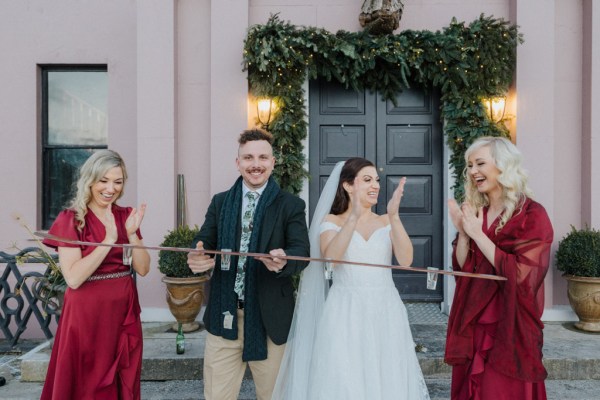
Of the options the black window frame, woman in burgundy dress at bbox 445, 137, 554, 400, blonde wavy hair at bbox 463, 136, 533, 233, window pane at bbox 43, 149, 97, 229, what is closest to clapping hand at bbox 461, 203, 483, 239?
woman in burgundy dress at bbox 445, 137, 554, 400

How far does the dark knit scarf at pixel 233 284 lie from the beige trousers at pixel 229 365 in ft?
0.18

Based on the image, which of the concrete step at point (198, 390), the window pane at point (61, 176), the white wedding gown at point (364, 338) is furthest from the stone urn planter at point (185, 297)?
the white wedding gown at point (364, 338)

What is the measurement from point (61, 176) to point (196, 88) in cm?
232

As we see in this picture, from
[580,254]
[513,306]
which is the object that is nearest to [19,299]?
[513,306]

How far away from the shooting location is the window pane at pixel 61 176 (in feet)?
20.2

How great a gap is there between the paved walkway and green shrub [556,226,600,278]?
73 cm

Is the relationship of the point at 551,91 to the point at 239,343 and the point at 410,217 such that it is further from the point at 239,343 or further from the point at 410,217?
the point at 239,343

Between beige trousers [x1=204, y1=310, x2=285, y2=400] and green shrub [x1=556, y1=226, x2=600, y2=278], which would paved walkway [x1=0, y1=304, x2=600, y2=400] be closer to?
green shrub [x1=556, y1=226, x2=600, y2=278]

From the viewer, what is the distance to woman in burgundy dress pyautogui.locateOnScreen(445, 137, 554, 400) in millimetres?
2496

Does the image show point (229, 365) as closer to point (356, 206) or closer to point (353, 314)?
point (353, 314)

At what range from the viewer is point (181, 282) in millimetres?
4879

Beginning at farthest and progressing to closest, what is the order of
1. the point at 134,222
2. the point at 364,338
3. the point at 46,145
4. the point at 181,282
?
the point at 46,145
the point at 181,282
the point at 134,222
the point at 364,338

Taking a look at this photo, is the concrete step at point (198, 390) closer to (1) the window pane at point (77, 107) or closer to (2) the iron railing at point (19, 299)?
(2) the iron railing at point (19, 299)

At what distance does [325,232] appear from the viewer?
2.88m
